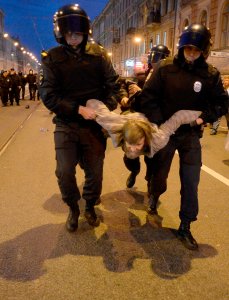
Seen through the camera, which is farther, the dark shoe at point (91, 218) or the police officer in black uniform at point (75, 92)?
the dark shoe at point (91, 218)

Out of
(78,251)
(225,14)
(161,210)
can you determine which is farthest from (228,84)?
(225,14)

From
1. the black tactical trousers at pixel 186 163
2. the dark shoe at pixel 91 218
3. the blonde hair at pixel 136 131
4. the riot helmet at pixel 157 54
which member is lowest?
the dark shoe at pixel 91 218

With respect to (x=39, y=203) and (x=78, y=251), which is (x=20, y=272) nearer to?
(x=78, y=251)

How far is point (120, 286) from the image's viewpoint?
8.77 feet

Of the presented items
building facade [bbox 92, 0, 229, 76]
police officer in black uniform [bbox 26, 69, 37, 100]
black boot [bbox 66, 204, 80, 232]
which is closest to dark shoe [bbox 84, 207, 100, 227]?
black boot [bbox 66, 204, 80, 232]

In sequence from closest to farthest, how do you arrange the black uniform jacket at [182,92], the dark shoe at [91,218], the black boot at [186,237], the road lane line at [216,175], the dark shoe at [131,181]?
the black uniform jacket at [182,92]
the black boot at [186,237]
the dark shoe at [91,218]
the dark shoe at [131,181]
the road lane line at [216,175]

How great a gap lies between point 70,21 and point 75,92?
61 centimetres

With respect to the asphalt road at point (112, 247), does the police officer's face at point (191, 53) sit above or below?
above

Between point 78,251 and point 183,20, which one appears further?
point 183,20

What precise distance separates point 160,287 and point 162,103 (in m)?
1.53

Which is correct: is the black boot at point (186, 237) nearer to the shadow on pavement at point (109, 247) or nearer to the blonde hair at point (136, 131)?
the shadow on pavement at point (109, 247)

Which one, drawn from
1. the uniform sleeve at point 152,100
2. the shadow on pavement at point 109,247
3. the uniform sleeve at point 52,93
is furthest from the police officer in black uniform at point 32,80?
the uniform sleeve at point 152,100

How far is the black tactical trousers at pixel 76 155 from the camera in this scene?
10.8 ft

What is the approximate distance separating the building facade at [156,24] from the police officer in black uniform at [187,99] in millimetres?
1683
